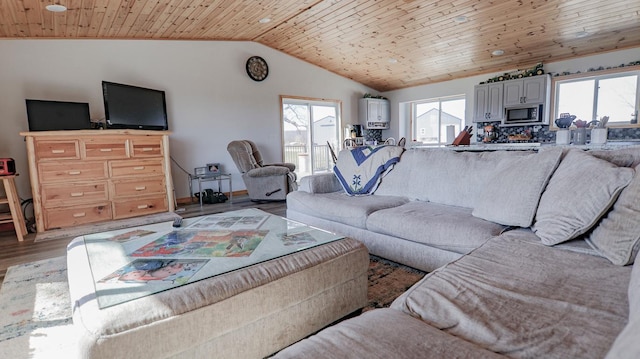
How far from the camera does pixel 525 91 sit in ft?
18.6

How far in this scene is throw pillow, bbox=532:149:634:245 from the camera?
1.40 meters

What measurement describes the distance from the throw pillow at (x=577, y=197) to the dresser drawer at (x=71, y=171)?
14.8ft

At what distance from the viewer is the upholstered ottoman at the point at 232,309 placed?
1.05 metres

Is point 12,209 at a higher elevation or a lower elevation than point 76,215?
higher

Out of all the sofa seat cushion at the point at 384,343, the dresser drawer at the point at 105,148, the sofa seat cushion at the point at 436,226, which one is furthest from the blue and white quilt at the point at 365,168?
the dresser drawer at the point at 105,148

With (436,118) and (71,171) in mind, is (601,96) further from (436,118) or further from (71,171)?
(71,171)

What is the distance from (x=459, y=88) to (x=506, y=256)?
6301 mm

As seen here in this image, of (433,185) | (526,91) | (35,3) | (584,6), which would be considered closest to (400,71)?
(526,91)

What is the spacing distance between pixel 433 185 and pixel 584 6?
135 inches

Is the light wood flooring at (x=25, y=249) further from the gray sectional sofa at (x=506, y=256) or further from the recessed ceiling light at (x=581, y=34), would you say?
the recessed ceiling light at (x=581, y=34)

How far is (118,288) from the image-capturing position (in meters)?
1.23

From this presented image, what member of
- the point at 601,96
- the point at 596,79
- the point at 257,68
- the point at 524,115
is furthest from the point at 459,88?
the point at 257,68

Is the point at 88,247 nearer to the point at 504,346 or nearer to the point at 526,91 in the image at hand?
the point at 504,346

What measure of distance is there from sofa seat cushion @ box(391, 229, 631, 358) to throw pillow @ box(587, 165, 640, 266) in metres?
0.05
